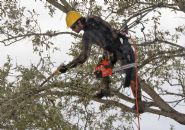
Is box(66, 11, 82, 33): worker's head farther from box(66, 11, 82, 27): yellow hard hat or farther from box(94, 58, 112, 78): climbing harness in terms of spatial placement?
box(94, 58, 112, 78): climbing harness

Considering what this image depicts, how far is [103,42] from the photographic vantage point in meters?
8.20

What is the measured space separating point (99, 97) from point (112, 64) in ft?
2.20

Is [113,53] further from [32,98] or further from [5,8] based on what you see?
[5,8]

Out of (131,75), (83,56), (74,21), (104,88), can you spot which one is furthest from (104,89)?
(74,21)

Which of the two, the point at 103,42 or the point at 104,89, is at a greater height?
the point at 103,42

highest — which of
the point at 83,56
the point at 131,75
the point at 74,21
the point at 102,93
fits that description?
the point at 74,21

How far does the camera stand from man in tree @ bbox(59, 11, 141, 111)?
8055 millimetres

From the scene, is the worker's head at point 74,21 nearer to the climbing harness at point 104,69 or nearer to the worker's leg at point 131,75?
the climbing harness at point 104,69

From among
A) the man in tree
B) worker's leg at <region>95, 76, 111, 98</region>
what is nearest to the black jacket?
the man in tree

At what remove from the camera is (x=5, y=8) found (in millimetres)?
11781

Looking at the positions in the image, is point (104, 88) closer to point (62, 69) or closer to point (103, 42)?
point (103, 42)

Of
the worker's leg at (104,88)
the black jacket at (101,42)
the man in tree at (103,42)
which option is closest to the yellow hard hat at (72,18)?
the man in tree at (103,42)

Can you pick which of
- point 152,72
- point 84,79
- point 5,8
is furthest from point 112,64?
point 5,8

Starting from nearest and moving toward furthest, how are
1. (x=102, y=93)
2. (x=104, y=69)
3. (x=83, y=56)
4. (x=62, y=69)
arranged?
(x=62, y=69) → (x=83, y=56) → (x=104, y=69) → (x=102, y=93)
